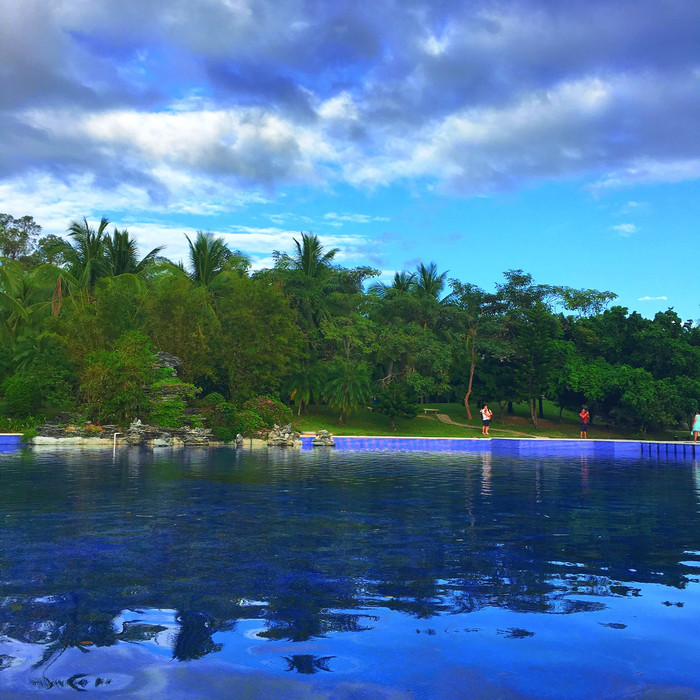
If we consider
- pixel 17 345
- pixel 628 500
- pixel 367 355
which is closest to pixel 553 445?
pixel 367 355

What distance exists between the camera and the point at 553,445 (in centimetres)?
3481

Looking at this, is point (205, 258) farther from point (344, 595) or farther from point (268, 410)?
point (344, 595)

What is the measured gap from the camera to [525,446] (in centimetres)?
3344

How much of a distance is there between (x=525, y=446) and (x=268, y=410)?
1286 cm

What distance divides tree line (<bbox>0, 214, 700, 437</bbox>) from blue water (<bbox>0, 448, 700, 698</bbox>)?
19617 millimetres

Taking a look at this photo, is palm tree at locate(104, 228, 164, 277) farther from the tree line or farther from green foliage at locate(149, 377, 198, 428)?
green foliage at locate(149, 377, 198, 428)

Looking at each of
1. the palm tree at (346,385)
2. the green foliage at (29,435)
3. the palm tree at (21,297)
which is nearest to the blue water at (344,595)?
the green foliage at (29,435)

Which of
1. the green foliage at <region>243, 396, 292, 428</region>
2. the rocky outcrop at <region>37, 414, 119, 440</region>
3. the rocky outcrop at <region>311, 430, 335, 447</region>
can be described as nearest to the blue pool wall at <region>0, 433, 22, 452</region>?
the rocky outcrop at <region>37, 414, 119, 440</region>

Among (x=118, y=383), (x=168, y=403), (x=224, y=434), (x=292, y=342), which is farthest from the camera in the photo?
(x=292, y=342)

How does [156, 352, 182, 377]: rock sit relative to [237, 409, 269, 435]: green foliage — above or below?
above

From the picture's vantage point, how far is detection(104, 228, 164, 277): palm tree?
42.0m

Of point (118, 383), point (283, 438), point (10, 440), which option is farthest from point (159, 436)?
point (10, 440)

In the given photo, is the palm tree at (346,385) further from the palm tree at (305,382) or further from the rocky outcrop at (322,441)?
the rocky outcrop at (322,441)

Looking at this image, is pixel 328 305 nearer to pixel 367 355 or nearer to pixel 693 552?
pixel 367 355
